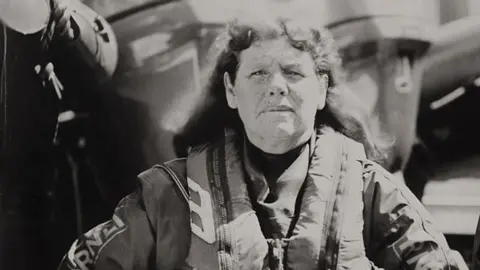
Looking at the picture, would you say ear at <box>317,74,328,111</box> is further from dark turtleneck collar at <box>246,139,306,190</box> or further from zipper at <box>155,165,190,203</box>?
zipper at <box>155,165,190,203</box>

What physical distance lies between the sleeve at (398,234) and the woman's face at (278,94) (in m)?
0.17

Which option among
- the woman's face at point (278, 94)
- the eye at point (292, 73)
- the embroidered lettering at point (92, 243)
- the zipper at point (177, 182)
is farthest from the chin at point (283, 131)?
the embroidered lettering at point (92, 243)

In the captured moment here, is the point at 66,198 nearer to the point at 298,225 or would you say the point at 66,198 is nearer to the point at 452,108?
the point at 298,225

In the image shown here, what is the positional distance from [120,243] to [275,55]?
18.7 inches

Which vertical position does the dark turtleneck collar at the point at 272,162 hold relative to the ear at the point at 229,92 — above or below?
below

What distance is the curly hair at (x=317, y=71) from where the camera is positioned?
52.6 inches

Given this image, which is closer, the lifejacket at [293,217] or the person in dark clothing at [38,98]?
the lifejacket at [293,217]

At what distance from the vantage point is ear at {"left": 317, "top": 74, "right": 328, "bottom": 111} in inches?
52.4

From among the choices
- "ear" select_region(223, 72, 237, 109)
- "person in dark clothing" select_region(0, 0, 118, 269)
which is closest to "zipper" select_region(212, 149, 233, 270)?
"ear" select_region(223, 72, 237, 109)

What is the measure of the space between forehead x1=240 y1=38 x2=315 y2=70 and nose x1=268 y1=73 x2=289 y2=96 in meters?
0.03

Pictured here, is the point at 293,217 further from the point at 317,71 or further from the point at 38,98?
the point at 38,98

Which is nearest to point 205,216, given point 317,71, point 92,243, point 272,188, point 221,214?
point 221,214

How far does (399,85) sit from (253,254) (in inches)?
18.0

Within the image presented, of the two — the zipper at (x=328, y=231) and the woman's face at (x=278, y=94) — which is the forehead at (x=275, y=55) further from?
the zipper at (x=328, y=231)
